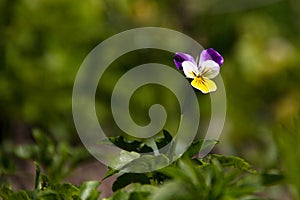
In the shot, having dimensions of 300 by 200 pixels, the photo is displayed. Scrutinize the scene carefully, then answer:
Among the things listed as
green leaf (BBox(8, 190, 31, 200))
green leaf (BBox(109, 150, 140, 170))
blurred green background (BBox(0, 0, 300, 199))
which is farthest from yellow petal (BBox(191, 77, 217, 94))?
blurred green background (BBox(0, 0, 300, 199))

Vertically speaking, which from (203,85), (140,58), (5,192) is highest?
(203,85)

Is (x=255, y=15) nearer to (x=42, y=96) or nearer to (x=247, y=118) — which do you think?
(x=247, y=118)

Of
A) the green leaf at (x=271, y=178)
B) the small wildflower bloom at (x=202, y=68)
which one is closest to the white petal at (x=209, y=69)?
the small wildflower bloom at (x=202, y=68)

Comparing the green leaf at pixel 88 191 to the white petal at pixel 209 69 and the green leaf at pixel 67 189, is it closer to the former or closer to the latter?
the green leaf at pixel 67 189

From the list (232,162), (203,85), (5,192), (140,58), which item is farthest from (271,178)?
(140,58)

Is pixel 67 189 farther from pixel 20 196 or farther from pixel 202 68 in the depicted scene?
pixel 202 68

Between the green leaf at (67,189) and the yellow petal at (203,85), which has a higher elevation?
the yellow petal at (203,85)

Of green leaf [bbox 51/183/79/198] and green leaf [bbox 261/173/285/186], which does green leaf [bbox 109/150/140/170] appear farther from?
green leaf [bbox 261/173/285/186]
